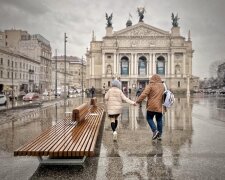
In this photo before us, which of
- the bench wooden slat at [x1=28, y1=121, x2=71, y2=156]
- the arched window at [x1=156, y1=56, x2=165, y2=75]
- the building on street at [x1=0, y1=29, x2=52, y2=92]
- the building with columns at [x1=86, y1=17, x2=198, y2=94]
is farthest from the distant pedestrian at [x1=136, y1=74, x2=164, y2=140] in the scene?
the arched window at [x1=156, y1=56, x2=165, y2=75]

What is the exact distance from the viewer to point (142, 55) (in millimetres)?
90375

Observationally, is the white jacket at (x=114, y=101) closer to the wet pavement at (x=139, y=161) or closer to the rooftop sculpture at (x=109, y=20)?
the wet pavement at (x=139, y=161)

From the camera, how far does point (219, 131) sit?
33.6ft

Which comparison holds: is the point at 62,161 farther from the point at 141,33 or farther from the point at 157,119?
the point at 141,33

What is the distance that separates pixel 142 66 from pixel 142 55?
144 inches

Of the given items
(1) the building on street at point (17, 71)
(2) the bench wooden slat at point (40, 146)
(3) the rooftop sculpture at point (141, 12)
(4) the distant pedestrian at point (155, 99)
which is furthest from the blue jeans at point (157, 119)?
(3) the rooftop sculpture at point (141, 12)

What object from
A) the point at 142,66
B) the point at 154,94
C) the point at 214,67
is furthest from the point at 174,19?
the point at 154,94

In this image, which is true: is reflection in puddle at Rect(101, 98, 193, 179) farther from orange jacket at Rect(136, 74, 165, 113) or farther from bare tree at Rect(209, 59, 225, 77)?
bare tree at Rect(209, 59, 225, 77)

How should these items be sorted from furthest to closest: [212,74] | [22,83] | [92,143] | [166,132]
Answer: [212,74], [22,83], [166,132], [92,143]

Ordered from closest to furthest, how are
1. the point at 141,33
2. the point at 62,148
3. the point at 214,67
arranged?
the point at 62,148 → the point at 141,33 → the point at 214,67

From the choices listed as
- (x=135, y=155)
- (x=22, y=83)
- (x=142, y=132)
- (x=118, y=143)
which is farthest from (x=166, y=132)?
(x=22, y=83)

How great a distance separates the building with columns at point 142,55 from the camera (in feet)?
291

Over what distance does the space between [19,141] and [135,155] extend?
4.07 metres

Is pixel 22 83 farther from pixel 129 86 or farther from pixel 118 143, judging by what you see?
pixel 118 143
